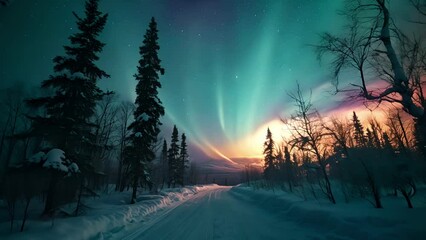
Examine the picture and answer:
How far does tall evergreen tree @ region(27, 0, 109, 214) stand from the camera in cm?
932

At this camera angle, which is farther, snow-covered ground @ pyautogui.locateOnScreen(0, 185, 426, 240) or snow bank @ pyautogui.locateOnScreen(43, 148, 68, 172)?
snow bank @ pyautogui.locateOnScreen(43, 148, 68, 172)

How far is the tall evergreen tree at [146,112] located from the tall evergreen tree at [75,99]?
4603mm

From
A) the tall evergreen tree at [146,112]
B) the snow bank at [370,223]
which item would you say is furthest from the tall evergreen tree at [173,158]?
the snow bank at [370,223]

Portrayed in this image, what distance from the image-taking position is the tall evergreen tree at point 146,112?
15234 millimetres

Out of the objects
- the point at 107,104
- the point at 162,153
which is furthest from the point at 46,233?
the point at 162,153

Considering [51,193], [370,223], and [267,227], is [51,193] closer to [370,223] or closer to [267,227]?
[267,227]

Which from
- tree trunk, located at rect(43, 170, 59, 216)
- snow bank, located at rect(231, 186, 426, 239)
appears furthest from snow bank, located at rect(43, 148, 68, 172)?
snow bank, located at rect(231, 186, 426, 239)

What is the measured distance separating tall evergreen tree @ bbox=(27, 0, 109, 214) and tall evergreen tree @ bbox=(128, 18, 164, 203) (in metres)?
4.60

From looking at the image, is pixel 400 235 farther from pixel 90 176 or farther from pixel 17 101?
pixel 17 101

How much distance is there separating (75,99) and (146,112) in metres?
6.13

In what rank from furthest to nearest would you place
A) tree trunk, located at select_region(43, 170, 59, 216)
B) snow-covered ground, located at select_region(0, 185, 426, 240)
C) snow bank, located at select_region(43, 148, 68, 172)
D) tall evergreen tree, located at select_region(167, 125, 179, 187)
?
tall evergreen tree, located at select_region(167, 125, 179, 187), tree trunk, located at select_region(43, 170, 59, 216), snow bank, located at select_region(43, 148, 68, 172), snow-covered ground, located at select_region(0, 185, 426, 240)

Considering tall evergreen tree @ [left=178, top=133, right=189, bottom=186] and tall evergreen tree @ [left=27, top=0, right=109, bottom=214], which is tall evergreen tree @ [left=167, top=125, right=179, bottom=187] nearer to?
tall evergreen tree @ [left=178, top=133, right=189, bottom=186]

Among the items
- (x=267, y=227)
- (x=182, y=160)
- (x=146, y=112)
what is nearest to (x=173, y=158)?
(x=182, y=160)

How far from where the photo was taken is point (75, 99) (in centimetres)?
1024
